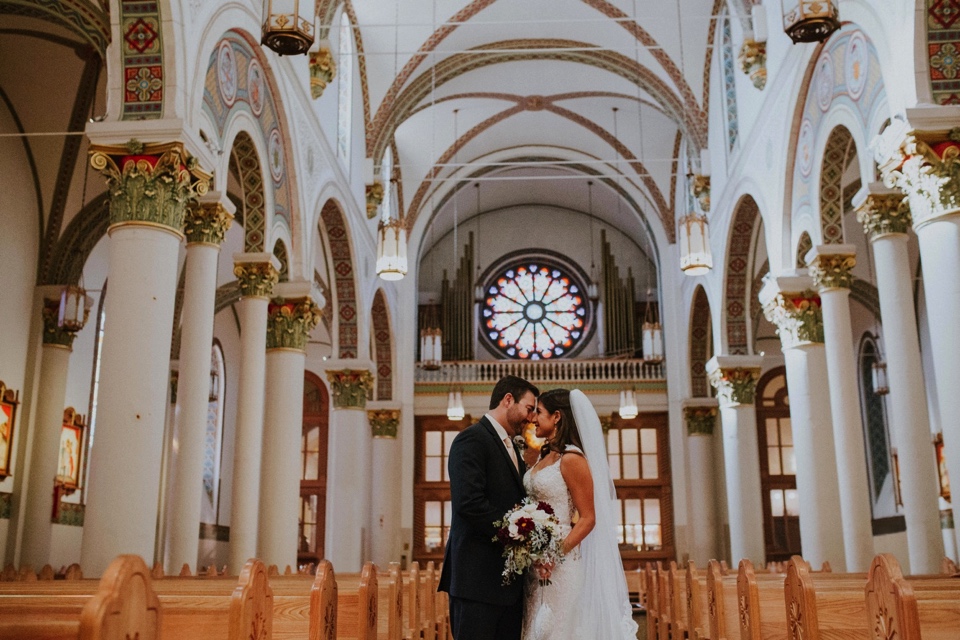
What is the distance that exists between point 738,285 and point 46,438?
11.5 metres

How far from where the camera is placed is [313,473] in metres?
22.9

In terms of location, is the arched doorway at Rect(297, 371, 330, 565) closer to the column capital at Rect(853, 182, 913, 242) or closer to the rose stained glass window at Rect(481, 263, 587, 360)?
the rose stained glass window at Rect(481, 263, 587, 360)

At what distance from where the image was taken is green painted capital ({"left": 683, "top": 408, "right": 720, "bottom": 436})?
2103 centimetres

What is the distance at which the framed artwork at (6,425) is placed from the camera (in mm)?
12305

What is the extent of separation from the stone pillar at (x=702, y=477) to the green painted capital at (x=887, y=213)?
1139 cm

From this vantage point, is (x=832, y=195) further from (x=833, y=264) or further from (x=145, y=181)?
(x=145, y=181)

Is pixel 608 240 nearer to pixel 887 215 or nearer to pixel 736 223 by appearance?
pixel 736 223

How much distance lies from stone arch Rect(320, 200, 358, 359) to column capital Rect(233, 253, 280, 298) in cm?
347

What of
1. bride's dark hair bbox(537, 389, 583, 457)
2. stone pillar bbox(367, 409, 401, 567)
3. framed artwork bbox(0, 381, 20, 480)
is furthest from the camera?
stone pillar bbox(367, 409, 401, 567)

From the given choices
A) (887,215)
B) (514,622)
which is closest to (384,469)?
(887,215)

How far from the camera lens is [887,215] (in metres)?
9.86

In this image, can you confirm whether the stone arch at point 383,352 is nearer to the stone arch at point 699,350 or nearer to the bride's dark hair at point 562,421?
the stone arch at point 699,350

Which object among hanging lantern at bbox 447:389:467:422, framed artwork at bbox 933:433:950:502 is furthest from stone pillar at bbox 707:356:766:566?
hanging lantern at bbox 447:389:467:422

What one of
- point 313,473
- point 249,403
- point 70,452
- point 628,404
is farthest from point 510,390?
point 313,473
